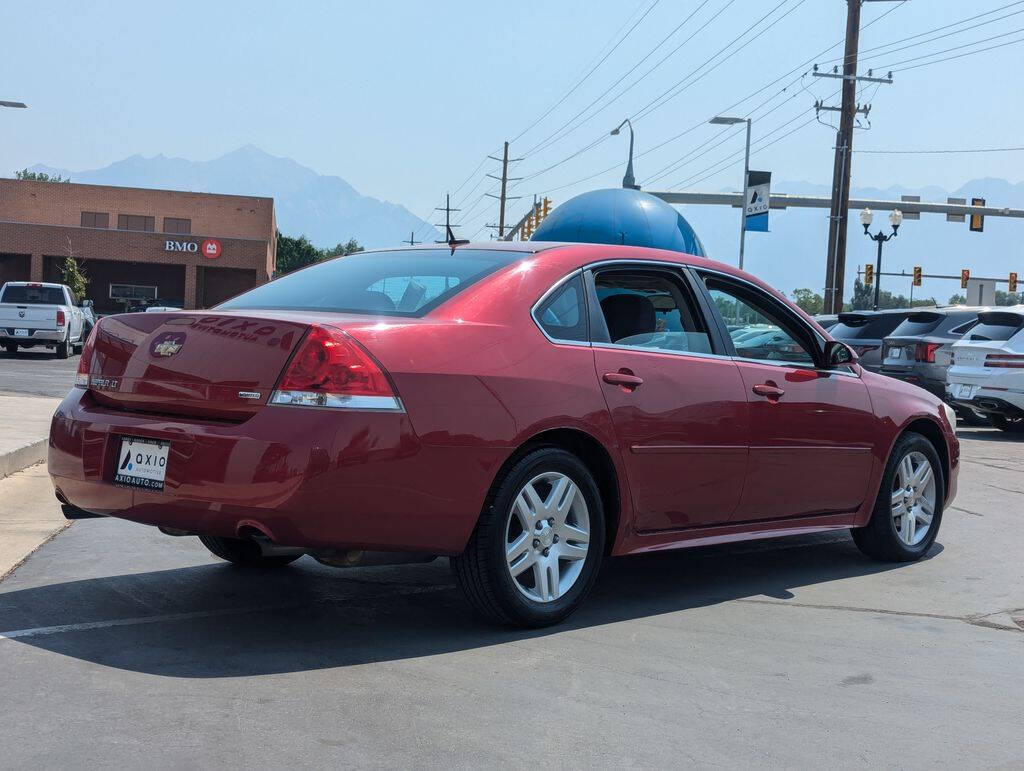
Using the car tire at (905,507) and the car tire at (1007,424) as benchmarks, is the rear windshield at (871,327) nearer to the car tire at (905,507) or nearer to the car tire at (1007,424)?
the car tire at (1007,424)

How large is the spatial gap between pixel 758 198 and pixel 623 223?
19960 mm

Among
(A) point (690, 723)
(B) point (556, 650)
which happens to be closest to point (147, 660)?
(B) point (556, 650)

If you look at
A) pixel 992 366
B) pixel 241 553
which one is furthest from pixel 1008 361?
pixel 241 553

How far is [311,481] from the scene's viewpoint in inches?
169

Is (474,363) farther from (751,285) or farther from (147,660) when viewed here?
(751,285)

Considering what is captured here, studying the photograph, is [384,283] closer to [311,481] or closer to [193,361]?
[193,361]

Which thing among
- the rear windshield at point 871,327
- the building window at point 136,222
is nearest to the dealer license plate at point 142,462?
the rear windshield at point 871,327

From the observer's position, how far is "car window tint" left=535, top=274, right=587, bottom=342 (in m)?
5.14

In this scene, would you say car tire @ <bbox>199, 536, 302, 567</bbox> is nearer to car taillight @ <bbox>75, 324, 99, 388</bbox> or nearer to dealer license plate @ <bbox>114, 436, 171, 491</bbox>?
car taillight @ <bbox>75, 324, 99, 388</bbox>

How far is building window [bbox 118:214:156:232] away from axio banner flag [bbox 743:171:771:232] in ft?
159

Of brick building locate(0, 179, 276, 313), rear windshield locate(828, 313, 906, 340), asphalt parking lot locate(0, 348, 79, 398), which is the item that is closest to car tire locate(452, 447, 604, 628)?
asphalt parking lot locate(0, 348, 79, 398)

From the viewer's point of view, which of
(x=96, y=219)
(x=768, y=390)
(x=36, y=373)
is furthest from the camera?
(x=96, y=219)

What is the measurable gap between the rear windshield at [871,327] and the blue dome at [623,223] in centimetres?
458

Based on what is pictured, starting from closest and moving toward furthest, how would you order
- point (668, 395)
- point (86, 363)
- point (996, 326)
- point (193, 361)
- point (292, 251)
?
point (193, 361) < point (86, 363) < point (668, 395) < point (996, 326) < point (292, 251)
